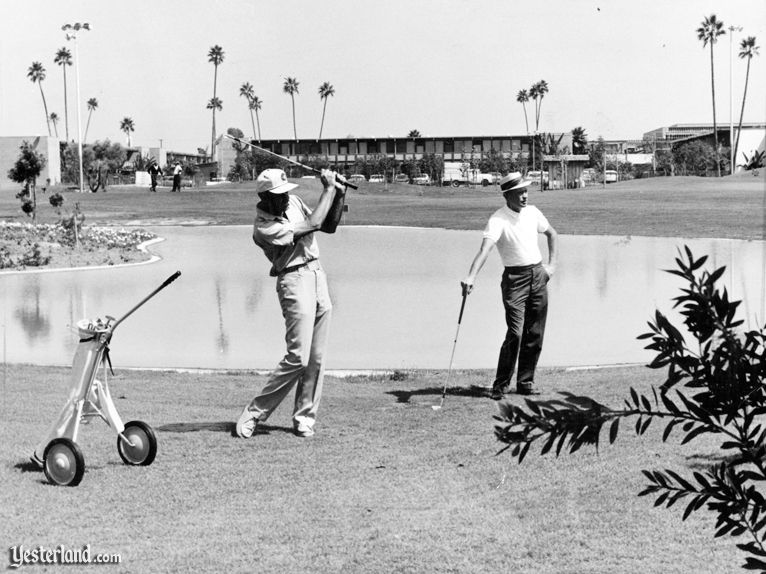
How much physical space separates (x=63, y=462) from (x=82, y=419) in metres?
0.34

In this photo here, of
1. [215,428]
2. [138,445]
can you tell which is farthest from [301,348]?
[138,445]

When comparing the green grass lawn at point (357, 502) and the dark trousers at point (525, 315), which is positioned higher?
the dark trousers at point (525, 315)

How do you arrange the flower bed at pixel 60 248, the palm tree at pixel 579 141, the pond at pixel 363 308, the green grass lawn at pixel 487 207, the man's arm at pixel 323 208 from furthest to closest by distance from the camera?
the palm tree at pixel 579 141
the green grass lawn at pixel 487 207
the flower bed at pixel 60 248
the pond at pixel 363 308
the man's arm at pixel 323 208

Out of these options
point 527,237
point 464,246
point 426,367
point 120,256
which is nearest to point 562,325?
point 426,367

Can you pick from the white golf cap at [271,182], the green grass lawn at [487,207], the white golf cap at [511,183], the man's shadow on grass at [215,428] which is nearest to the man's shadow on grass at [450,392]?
the man's shadow on grass at [215,428]

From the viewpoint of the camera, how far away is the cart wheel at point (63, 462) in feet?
20.6

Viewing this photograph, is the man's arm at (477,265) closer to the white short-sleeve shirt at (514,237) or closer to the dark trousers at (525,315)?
the white short-sleeve shirt at (514,237)

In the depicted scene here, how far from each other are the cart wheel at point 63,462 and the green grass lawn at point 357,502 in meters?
0.07

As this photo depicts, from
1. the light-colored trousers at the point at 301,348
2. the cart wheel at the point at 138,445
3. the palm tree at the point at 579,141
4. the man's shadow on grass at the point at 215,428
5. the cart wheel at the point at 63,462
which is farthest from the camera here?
the palm tree at the point at 579,141

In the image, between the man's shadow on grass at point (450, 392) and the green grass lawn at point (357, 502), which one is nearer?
the green grass lawn at point (357, 502)

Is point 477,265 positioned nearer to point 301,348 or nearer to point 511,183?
point 511,183

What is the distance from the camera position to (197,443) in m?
7.59

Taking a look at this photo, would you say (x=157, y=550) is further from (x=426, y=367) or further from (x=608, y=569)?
(x=426, y=367)

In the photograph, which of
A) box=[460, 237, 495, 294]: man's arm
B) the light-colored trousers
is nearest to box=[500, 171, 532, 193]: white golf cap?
box=[460, 237, 495, 294]: man's arm
